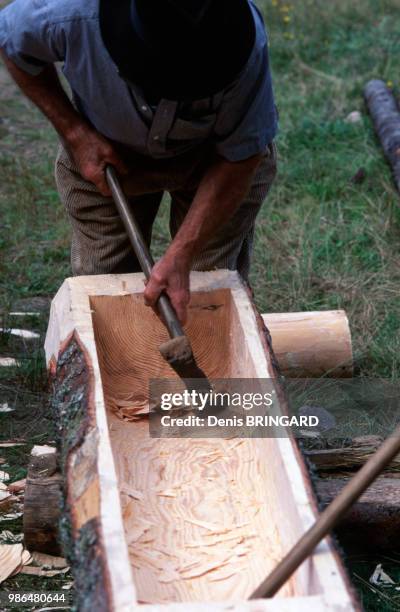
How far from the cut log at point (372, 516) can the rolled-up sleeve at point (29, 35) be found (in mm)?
1671

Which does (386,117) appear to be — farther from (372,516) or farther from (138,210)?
(372,516)

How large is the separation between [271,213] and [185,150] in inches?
82.6

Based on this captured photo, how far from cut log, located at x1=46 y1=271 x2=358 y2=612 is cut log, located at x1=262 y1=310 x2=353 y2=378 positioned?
0.67 meters

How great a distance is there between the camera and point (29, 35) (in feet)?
9.81

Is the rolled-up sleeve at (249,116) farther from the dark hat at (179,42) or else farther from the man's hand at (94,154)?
the man's hand at (94,154)

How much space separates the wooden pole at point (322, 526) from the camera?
2023 millimetres

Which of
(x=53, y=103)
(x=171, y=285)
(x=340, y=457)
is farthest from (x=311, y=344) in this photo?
(x=53, y=103)

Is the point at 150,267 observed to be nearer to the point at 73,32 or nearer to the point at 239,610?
the point at 73,32

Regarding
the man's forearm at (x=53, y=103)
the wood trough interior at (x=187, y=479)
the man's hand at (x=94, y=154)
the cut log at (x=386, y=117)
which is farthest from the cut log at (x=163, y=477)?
the cut log at (x=386, y=117)

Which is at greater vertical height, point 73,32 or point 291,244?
point 73,32

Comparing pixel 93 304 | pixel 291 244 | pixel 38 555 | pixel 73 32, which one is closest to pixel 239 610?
pixel 38 555

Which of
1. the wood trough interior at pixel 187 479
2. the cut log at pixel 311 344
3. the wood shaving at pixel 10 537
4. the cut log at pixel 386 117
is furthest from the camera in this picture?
the cut log at pixel 386 117

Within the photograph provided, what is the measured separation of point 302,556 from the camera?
6.63 feet

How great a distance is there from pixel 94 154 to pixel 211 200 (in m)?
0.49
